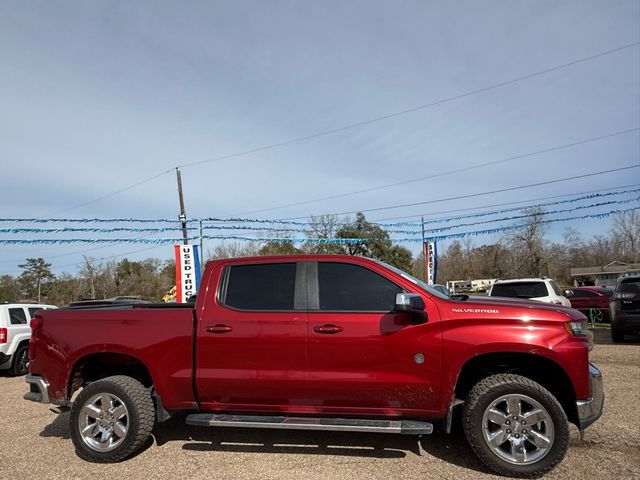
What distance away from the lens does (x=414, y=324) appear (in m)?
4.13

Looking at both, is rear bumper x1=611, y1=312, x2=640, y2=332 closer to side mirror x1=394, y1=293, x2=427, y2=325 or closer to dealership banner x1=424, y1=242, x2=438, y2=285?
side mirror x1=394, y1=293, x2=427, y2=325

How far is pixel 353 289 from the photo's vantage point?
14.5 feet

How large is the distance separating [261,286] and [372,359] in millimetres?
→ 1293

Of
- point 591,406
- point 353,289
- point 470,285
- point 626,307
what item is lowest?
point 591,406

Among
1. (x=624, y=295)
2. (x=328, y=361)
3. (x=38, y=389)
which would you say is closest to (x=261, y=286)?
(x=328, y=361)

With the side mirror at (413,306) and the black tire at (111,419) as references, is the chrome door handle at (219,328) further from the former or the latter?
the side mirror at (413,306)

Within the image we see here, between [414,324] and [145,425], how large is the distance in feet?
8.89

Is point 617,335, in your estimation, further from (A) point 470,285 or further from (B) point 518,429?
(A) point 470,285

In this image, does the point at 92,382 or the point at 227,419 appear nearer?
the point at 227,419

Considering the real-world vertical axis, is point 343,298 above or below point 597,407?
above

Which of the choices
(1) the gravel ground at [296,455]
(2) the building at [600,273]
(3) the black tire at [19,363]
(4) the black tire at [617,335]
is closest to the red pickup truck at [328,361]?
(1) the gravel ground at [296,455]

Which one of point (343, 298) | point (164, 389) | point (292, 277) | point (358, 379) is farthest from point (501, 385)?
point (164, 389)

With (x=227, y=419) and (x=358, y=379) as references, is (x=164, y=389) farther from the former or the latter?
(x=358, y=379)

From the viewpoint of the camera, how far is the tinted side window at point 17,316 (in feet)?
33.1
